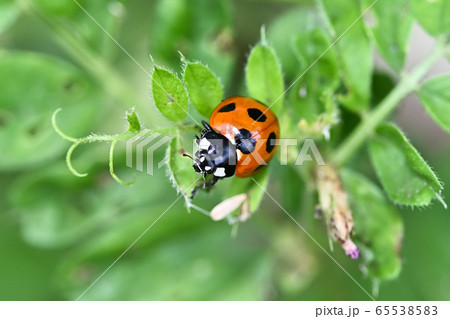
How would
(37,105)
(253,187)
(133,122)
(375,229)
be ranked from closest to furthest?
(133,122), (253,187), (375,229), (37,105)

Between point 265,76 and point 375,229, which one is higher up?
point 265,76

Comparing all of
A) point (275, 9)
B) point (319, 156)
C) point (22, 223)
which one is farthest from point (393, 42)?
point (22, 223)

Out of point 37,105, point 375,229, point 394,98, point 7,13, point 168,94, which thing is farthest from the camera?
point 37,105

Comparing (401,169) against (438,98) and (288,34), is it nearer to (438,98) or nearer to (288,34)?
(438,98)

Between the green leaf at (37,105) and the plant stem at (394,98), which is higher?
the green leaf at (37,105)

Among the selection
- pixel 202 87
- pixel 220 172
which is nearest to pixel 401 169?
pixel 220 172

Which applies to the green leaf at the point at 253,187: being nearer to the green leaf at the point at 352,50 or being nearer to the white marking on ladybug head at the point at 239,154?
the white marking on ladybug head at the point at 239,154

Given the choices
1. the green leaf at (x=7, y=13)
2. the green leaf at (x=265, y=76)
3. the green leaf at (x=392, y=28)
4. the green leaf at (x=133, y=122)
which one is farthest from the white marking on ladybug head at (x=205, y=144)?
the green leaf at (x=7, y=13)

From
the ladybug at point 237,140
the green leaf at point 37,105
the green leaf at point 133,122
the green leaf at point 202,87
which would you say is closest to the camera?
the green leaf at point 133,122

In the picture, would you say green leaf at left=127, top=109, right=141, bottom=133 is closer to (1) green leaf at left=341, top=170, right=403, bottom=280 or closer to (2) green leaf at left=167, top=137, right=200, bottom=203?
(2) green leaf at left=167, top=137, right=200, bottom=203
